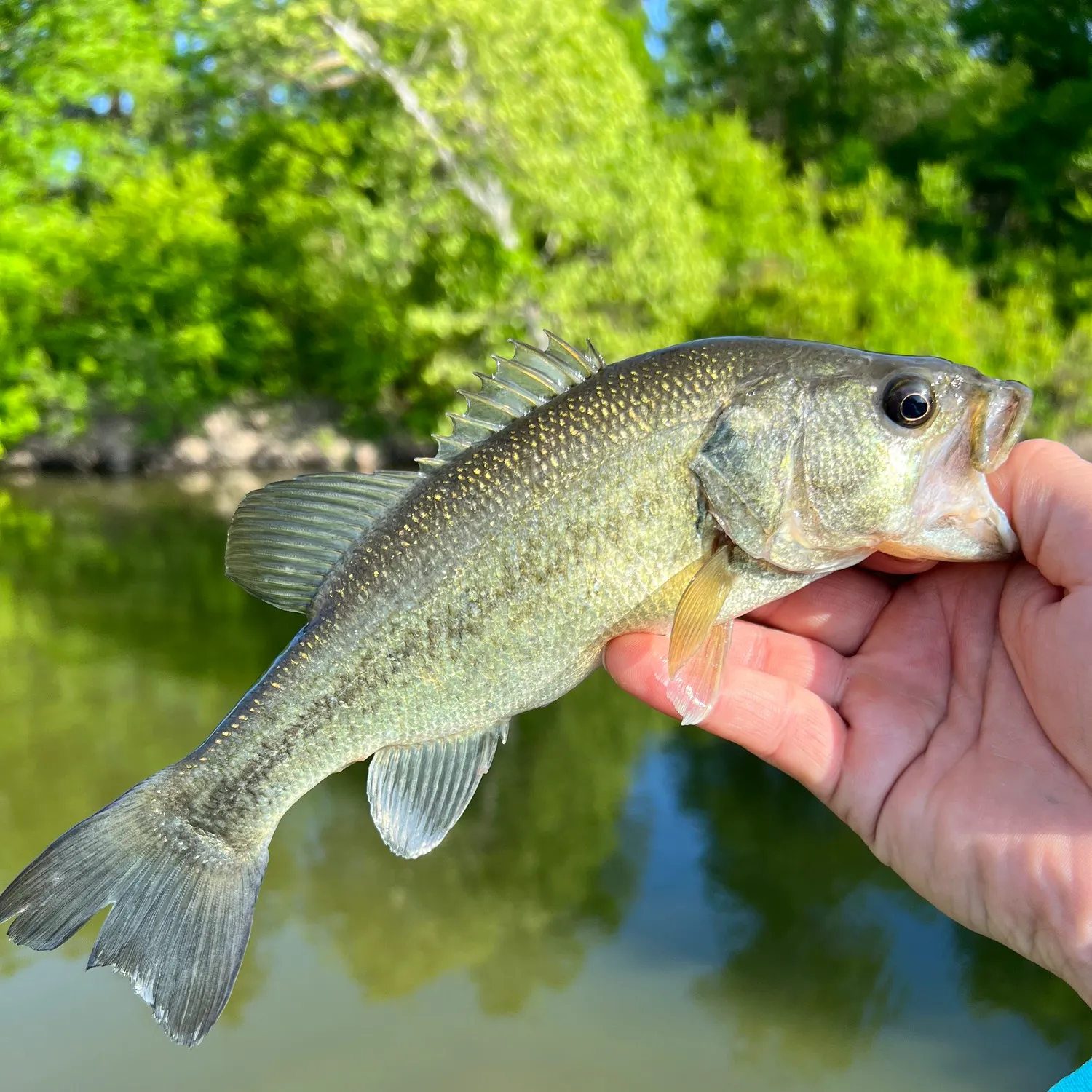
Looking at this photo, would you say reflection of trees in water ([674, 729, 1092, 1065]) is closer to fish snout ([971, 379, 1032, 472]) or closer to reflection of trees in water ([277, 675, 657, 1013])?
reflection of trees in water ([277, 675, 657, 1013])

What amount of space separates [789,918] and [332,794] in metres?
3.74

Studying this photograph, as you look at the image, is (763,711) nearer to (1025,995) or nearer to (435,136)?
(1025,995)

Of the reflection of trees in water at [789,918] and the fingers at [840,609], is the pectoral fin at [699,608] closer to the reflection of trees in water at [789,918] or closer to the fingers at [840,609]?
the fingers at [840,609]

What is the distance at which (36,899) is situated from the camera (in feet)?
6.68

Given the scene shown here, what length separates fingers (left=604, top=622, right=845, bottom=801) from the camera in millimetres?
2404

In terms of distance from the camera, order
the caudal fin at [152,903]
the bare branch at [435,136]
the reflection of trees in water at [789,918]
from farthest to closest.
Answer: the bare branch at [435,136] < the reflection of trees in water at [789,918] < the caudal fin at [152,903]

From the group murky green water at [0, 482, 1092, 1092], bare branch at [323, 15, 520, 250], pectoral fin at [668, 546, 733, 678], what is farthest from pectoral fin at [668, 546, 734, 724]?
bare branch at [323, 15, 520, 250]

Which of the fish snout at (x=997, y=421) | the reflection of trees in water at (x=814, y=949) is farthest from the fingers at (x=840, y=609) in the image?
the reflection of trees in water at (x=814, y=949)

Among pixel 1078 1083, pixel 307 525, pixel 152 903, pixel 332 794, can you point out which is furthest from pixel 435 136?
pixel 1078 1083

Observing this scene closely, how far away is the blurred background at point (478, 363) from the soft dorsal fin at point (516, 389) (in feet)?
11.8

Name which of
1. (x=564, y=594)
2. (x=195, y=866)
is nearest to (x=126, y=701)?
(x=195, y=866)

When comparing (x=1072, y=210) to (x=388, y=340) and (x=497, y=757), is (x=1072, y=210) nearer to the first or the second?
(x=388, y=340)

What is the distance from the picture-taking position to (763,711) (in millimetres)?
2471

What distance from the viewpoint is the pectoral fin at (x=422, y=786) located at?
239cm
